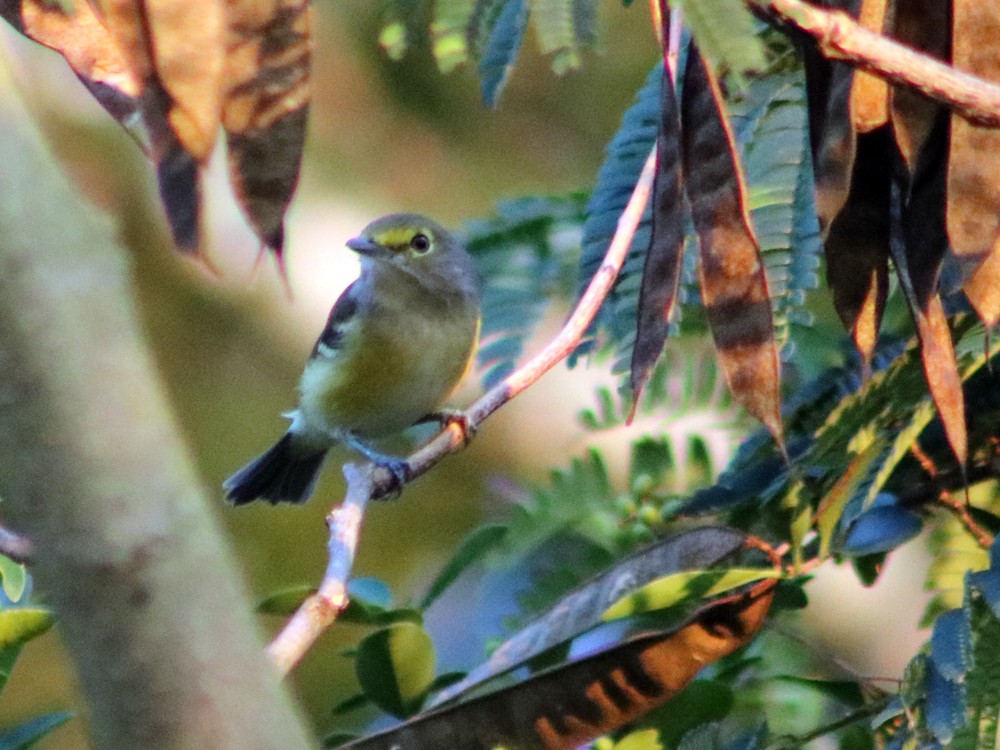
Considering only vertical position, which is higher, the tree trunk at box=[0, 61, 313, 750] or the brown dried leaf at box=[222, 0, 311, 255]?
the brown dried leaf at box=[222, 0, 311, 255]

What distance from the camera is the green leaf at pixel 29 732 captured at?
1.90 metres

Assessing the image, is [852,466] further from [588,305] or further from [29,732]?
[29,732]

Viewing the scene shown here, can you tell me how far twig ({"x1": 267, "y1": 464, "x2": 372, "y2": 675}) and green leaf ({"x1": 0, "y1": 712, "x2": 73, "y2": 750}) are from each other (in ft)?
1.64

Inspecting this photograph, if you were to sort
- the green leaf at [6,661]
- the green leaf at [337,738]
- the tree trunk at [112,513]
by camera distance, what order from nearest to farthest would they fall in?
the tree trunk at [112,513], the green leaf at [6,661], the green leaf at [337,738]

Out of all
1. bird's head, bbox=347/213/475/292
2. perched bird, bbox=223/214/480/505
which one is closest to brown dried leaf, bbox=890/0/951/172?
perched bird, bbox=223/214/480/505

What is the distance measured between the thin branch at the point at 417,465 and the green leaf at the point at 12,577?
1.60 ft

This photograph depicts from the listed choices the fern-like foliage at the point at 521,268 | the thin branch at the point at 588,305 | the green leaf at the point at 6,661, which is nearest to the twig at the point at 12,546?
the green leaf at the point at 6,661

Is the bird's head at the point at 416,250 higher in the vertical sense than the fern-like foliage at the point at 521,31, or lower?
lower

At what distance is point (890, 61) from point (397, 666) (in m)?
1.15

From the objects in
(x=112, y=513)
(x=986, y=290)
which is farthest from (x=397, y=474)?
(x=112, y=513)

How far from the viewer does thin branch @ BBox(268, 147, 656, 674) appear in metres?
1.46

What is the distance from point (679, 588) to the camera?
1.90 m

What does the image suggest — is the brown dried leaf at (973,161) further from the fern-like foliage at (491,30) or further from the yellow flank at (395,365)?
the yellow flank at (395,365)

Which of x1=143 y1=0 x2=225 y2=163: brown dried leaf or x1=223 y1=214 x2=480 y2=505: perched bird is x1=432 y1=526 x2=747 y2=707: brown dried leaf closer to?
x1=143 y1=0 x2=225 y2=163: brown dried leaf
